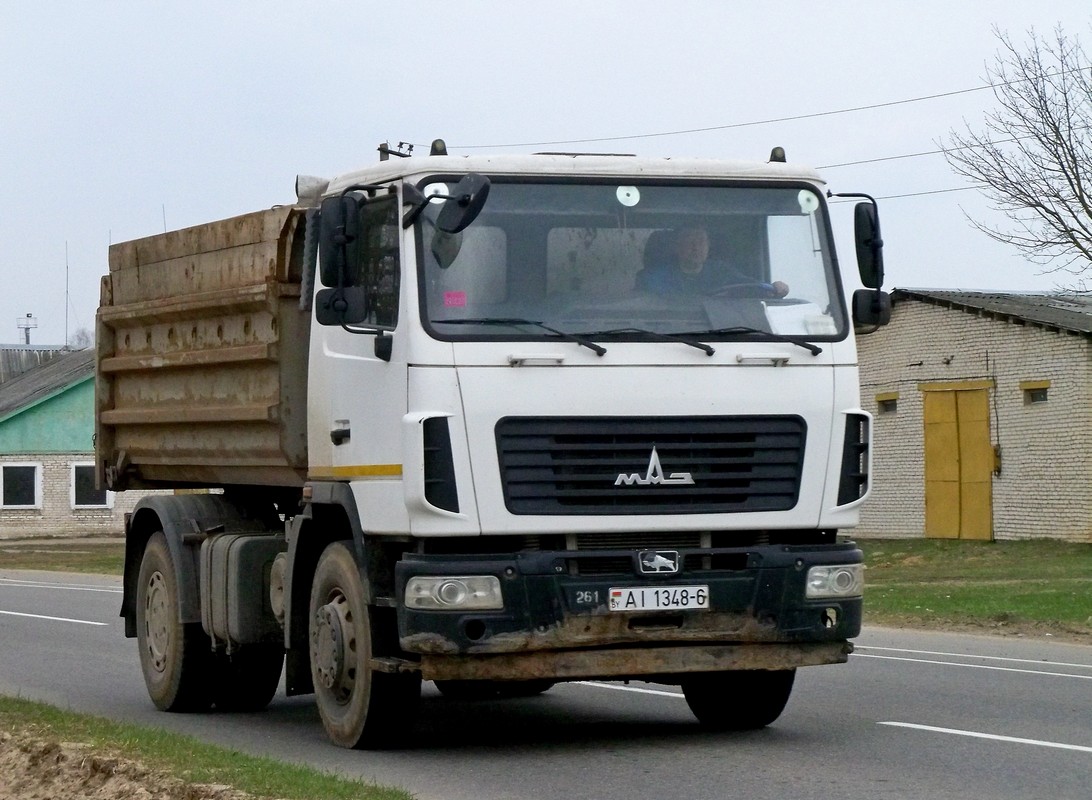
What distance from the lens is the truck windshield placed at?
9086 millimetres

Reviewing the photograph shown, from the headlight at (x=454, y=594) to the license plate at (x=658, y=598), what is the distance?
1.90 ft

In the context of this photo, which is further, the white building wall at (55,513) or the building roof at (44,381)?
the building roof at (44,381)

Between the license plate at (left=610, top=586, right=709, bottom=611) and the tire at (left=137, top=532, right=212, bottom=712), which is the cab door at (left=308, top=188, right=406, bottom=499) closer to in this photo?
the license plate at (left=610, top=586, right=709, bottom=611)

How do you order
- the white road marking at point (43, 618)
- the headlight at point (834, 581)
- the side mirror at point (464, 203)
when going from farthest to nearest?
the white road marking at point (43, 618)
the headlight at point (834, 581)
the side mirror at point (464, 203)

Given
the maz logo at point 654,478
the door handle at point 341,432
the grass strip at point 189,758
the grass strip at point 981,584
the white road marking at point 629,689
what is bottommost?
the grass strip at point 981,584

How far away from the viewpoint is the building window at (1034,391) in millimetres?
32812

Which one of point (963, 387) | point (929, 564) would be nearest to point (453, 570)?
point (929, 564)

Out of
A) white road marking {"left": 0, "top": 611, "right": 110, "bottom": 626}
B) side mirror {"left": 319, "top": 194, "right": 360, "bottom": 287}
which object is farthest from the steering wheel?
white road marking {"left": 0, "top": 611, "right": 110, "bottom": 626}

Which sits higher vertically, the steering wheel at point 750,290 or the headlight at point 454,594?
the steering wheel at point 750,290

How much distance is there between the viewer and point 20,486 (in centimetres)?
5644

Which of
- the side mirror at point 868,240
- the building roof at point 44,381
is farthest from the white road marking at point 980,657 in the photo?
the building roof at point 44,381

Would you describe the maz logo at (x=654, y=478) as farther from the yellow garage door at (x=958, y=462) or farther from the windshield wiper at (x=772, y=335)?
the yellow garage door at (x=958, y=462)

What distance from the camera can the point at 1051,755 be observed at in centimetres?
918

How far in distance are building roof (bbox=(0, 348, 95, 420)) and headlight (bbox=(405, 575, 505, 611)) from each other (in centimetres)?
4944
